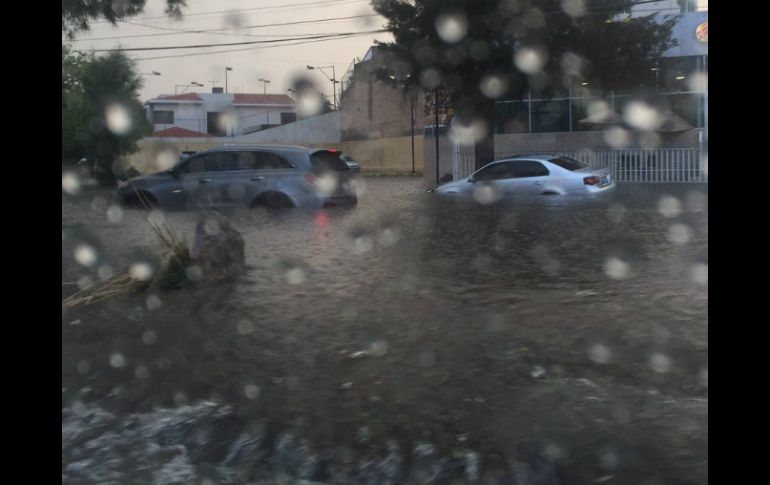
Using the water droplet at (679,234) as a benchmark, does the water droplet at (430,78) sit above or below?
above

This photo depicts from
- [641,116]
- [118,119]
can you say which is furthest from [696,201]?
[118,119]

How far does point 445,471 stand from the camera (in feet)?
12.2

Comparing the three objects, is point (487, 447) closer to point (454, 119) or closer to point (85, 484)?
point (85, 484)

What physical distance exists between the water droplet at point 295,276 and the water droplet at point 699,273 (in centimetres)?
387

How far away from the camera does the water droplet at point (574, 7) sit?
22.7m

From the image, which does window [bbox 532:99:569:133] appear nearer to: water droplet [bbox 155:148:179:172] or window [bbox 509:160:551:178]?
window [bbox 509:160:551:178]

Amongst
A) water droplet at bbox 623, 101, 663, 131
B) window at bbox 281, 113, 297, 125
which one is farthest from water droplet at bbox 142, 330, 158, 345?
window at bbox 281, 113, 297, 125

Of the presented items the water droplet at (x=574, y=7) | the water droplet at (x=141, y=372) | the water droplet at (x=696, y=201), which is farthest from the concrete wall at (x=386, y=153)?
the water droplet at (x=141, y=372)

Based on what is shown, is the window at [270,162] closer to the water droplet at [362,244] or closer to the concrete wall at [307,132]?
the water droplet at [362,244]

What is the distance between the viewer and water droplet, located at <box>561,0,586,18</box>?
22656 millimetres

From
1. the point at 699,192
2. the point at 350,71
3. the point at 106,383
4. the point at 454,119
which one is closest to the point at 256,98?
the point at 350,71

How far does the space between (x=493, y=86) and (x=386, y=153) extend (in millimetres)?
19779

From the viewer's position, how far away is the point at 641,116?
28.8 meters
